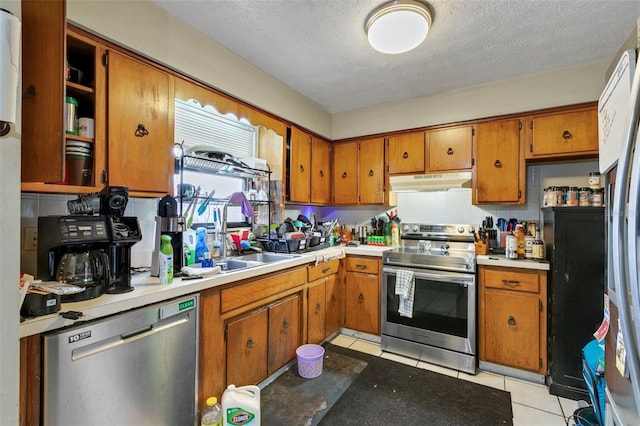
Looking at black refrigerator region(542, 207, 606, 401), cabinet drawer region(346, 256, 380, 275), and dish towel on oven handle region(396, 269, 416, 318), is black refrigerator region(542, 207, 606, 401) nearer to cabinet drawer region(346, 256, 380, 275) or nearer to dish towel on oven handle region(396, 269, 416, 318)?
dish towel on oven handle region(396, 269, 416, 318)

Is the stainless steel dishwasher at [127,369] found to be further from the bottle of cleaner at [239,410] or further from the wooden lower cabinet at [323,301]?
the wooden lower cabinet at [323,301]

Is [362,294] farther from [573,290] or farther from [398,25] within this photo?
[398,25]

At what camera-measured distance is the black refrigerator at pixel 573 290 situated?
1.90 metres

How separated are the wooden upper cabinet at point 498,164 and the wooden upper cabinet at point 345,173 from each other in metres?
1.27

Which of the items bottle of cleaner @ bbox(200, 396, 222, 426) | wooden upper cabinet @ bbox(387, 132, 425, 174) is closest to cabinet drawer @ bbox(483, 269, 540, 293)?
wooden upper cabinet @ bbox(387, 132, 425, 174)

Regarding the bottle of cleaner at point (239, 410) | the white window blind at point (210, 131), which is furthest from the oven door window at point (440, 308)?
the white window blind at point (210, 131)

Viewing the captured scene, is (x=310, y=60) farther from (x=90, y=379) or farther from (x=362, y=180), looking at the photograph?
(x=90, y=379)

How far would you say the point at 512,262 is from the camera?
7.30ft

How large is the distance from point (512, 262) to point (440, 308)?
2.24 ft

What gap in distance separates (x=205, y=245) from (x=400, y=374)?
1837mm

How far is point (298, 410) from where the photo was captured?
1791 millimetres

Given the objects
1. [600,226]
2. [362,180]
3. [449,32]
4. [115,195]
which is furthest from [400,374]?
[449,32]

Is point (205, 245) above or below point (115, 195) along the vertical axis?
below

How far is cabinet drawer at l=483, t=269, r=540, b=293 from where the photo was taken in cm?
216
